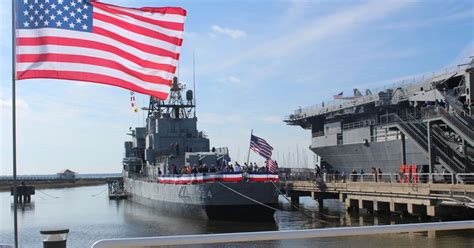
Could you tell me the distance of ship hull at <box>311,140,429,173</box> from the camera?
126 feet

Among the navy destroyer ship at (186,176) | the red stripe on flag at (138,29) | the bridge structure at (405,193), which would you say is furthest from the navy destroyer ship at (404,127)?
the red stripe on flag at (138,29)

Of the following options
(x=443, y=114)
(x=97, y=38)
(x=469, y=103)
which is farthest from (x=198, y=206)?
(x=97, y=38)

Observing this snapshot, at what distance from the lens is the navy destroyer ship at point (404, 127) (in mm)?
33594

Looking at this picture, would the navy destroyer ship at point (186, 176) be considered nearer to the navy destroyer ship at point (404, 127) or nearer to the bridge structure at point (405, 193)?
the bridge structure at point (405, 193)

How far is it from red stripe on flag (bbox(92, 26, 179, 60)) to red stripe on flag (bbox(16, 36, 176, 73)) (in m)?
0.14

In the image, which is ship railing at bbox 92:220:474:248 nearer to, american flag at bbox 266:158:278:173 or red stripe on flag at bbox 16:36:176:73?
red stripe on flag at bbox 16:36:176:73

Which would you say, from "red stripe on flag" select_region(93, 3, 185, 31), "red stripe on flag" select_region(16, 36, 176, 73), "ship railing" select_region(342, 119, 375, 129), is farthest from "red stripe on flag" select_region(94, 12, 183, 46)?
"ship railing" select_region(342, 119, 375, 129)

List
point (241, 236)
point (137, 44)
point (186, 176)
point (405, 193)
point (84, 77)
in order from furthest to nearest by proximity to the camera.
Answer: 1. point (186, 176)
2. point (405, 193)
3. point (137, 44)
4. point (84, 77)
5. point (241, 236)

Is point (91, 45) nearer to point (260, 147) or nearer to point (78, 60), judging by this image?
point (78, 60)

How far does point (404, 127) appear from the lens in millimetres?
36031

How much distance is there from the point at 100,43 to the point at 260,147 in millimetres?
24511

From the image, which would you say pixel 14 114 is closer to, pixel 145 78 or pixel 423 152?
pixel 145 78

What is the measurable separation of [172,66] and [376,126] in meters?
37.8

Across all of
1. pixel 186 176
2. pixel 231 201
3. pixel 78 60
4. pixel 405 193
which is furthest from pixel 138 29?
pixel 186 176
